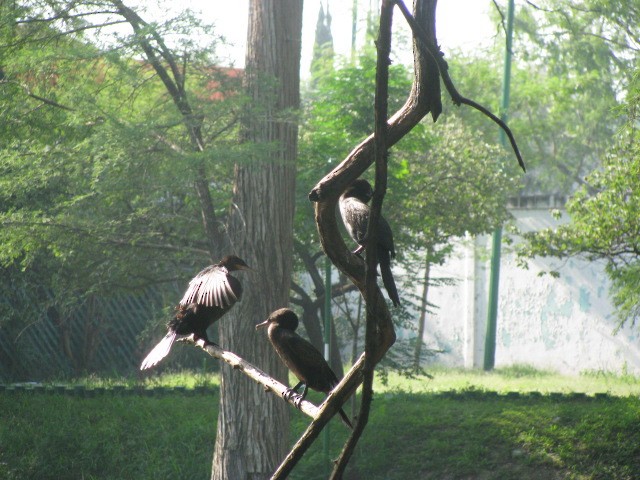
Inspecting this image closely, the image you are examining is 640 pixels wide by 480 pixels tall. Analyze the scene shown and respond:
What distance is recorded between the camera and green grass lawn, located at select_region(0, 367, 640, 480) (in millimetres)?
7637

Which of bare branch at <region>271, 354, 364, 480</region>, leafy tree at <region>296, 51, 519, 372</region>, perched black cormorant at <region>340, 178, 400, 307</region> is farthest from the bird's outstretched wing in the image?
leafy tree at <region>296, 51, 519, 372</region>

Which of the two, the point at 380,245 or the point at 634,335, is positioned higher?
the point at 380,245

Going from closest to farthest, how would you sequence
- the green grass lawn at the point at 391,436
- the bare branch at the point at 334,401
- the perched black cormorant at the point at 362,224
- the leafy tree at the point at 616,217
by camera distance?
the bare branch at the point at 334,401, the perched black cormorant at the point at 362,224, the green grass lawn at the point at 391,436, the leafy tree at the point at 616,217

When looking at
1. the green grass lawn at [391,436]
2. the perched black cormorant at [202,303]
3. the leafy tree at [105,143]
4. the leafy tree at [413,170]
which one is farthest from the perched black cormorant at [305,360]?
the leafy tree at [413,170]

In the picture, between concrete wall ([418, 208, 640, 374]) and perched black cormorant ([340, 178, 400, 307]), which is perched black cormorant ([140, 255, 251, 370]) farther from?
concrete wall ([418, 208, 640, 374])

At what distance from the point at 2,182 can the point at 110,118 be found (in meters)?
1.03

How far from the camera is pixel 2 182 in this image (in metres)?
7.35

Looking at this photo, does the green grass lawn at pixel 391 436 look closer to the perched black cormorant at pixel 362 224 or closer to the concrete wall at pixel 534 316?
the concrete wall at pixel 534 316

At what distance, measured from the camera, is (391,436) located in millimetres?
8484

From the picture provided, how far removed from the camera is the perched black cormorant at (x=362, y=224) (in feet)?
9.45

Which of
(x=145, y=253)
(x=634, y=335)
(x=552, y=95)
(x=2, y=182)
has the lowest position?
(x=634, y=335)

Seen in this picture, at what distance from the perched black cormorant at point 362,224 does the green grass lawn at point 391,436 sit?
4909 mm

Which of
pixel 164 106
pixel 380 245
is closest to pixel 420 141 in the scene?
pixel 164 106

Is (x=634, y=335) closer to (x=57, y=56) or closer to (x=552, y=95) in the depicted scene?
(x=552, y=95)
